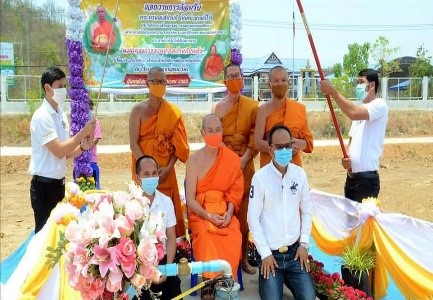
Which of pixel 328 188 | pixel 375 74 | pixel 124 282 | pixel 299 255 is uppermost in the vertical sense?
pixel 375 74

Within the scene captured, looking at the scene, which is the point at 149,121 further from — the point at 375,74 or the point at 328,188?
the point at 328,188

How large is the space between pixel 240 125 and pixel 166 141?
2.55ft

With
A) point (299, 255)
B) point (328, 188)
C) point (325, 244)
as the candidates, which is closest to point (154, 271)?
point (299, 255)

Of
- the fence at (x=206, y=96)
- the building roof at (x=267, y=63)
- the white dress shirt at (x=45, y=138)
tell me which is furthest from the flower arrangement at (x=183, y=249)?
the building roof at (x=267, y=63)

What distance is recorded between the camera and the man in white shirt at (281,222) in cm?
386

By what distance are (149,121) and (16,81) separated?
2204 centimetres

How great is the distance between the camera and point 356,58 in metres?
37.2

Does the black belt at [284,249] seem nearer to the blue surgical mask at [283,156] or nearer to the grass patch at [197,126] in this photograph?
the blue surgical mask at [283,156]

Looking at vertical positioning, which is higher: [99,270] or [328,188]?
[99,270]

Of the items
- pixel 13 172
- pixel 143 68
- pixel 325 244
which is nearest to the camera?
pixel 325 244

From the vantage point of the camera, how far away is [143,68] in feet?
20.8

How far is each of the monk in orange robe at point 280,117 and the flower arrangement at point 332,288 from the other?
1.18 meters

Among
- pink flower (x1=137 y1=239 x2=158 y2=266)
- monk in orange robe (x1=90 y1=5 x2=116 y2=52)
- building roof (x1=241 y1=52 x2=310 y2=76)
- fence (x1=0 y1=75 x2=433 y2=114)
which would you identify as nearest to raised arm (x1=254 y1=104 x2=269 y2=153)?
monk in orange robe (x1=90 y1=5 x2=116 y2=52)

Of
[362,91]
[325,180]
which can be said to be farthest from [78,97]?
[325,180]
